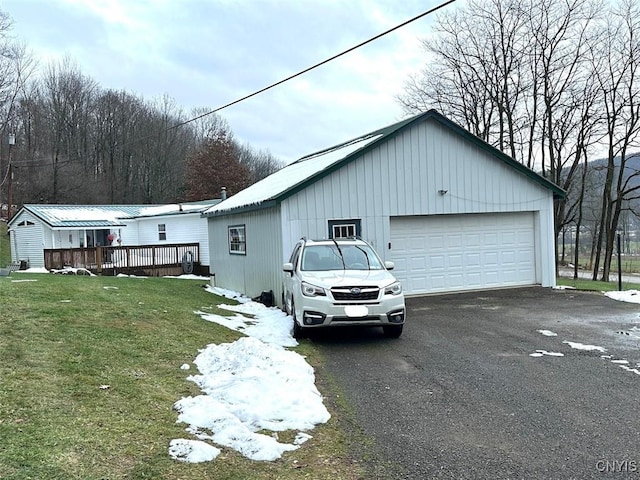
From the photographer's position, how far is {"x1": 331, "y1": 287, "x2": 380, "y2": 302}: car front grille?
823 centimetres

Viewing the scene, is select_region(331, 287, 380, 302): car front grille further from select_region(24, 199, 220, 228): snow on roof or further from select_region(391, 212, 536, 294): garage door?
select_region(24, 199, 220, 228): snow on roof

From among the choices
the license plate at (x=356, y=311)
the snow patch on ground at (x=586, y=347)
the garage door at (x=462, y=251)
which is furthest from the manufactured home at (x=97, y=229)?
the snow patch on ground at (x=586, y=347)

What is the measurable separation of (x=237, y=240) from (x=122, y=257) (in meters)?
11.0

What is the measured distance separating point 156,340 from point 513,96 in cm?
2720

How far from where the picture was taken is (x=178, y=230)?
Answer: 31.1 metres

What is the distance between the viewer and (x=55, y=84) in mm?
48312

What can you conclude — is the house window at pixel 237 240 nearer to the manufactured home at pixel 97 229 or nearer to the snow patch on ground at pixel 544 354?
the snow patch on ground at pixel 544 354

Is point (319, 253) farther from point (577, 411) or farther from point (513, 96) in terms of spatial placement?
point (513, 96)

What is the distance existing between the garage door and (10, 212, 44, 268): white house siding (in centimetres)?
2345

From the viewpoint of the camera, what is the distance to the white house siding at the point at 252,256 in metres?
13.0

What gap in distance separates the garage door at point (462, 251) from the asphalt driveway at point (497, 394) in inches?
146

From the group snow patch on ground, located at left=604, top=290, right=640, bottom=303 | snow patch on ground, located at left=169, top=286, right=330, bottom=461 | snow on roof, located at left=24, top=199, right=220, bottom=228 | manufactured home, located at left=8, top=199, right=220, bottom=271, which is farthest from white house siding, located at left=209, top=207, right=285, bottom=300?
snow on roof, located at left=24, top=199, right=220, bottom=228

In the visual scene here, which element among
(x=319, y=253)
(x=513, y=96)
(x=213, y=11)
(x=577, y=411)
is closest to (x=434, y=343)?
(x=319, y=253)

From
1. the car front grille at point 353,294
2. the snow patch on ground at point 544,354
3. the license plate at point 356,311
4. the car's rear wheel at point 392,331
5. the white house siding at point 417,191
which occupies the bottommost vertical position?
the snow patch on ground at point 544,354
